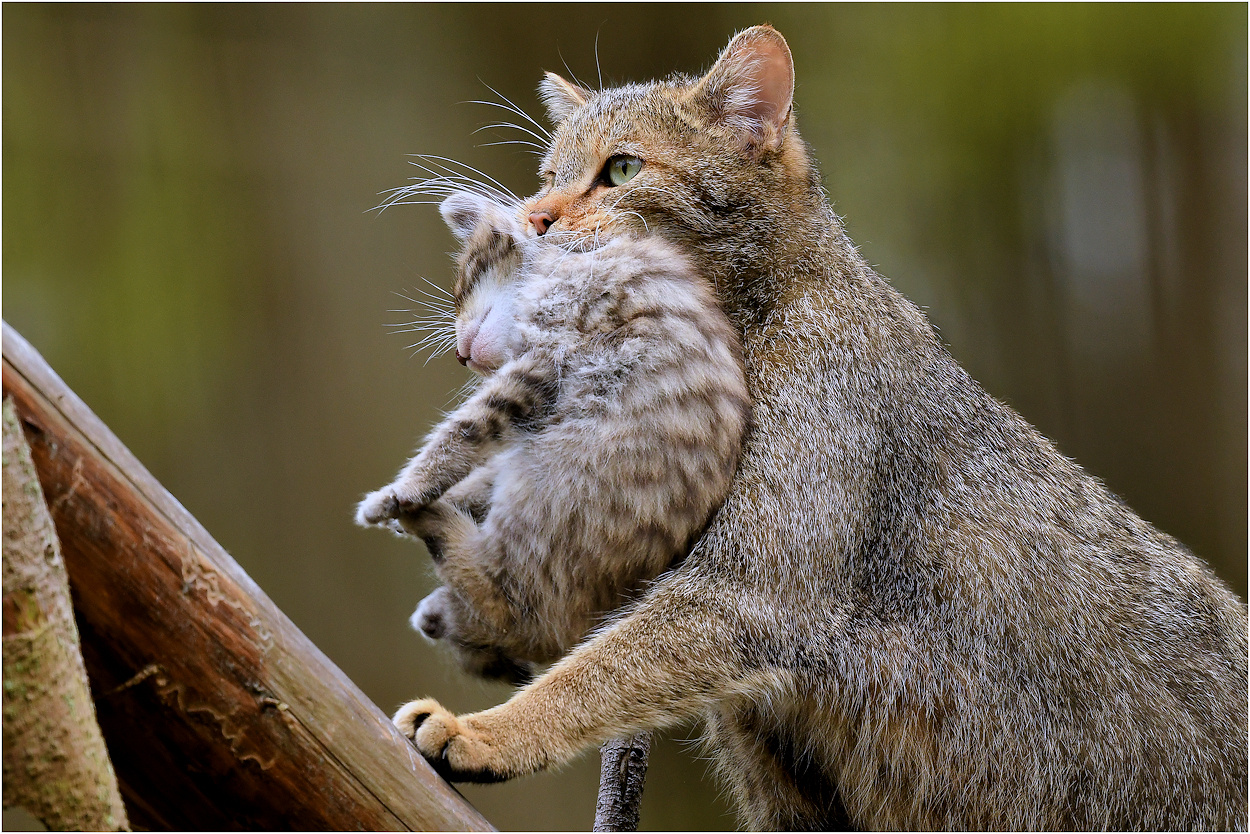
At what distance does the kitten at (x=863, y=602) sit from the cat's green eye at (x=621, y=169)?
0.01 metres

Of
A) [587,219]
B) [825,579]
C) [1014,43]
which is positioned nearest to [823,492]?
[825,579]

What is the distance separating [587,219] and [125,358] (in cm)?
381

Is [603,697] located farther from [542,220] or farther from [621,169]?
[621,169]

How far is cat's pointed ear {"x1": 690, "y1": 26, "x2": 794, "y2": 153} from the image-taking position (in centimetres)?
261

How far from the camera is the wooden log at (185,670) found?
5.05ft

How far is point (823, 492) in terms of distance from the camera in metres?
2.28

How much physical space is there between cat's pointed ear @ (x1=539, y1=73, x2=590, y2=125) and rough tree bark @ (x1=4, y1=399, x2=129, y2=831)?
80.8 inches

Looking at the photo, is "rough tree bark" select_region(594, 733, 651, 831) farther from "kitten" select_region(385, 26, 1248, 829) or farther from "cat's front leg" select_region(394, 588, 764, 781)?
"cat's front leg" select_region(394, 588, 764, 781)

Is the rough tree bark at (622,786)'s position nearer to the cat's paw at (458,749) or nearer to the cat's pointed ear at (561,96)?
the cat's paw at (458,749)

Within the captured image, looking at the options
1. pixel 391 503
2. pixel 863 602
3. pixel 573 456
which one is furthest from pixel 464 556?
pixel 863 602

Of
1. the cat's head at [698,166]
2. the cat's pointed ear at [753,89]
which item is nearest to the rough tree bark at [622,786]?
the cat's head at [698,166]

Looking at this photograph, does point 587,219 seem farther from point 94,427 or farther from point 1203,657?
point 1203,657

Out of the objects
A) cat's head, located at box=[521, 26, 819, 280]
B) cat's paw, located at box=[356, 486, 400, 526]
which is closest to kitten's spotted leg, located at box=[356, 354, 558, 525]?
cat's paw, located at box=[356, 486, 400, 526]

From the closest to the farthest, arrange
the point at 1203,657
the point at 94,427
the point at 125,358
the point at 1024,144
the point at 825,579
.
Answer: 1. the point at 94,427
2. the point at 825,579
3. the point at 1203,657
4. the point at 125,358
5. the point at 1024,144
